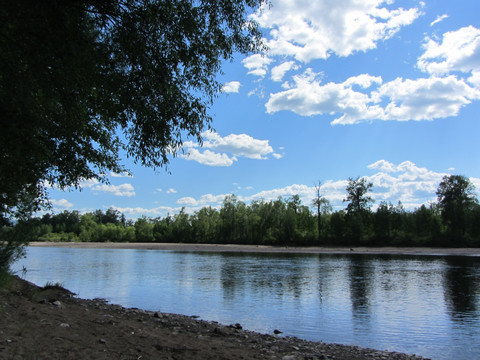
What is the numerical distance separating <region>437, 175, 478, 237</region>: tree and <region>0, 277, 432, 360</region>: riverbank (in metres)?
82.8

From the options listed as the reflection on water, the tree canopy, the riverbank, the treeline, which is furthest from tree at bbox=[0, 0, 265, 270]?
the treeline

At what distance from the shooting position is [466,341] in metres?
13.4

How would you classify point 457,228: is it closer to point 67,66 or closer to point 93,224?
point 67,66

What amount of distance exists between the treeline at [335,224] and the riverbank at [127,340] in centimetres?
7137

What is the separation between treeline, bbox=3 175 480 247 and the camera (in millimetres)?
83062

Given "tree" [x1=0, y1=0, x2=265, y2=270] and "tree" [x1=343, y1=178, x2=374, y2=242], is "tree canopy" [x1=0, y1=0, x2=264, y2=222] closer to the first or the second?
"tree" [x1=0, y1=0, x2=265, y2=270]

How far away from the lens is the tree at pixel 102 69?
5.39m

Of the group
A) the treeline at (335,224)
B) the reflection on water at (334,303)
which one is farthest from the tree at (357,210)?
the reflection on water at (334,303)

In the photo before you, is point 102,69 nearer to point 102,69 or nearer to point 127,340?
point 102,69

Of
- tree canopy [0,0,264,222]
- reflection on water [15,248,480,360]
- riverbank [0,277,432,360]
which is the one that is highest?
tree canopy [0,0,264,222]

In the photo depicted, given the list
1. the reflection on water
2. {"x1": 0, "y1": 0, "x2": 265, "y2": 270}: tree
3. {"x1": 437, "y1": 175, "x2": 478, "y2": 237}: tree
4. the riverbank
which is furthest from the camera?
{"x1": 437, "y1": 175, "x2": 478, "y2": 237}: tree

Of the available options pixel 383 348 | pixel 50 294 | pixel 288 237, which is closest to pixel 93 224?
pixel 288 237

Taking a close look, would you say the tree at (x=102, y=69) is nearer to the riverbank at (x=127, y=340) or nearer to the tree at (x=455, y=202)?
the riverbank at (x=127, y=340)

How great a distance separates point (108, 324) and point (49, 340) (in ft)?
9.46
